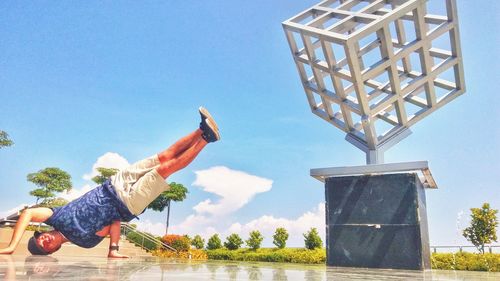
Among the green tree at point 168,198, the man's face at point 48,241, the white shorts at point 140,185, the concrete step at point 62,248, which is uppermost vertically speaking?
the green tree at point 168,198

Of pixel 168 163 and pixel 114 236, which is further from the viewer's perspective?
pixel 114 236

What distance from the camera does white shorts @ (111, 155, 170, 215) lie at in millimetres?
4961

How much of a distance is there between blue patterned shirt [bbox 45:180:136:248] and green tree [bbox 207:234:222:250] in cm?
2094

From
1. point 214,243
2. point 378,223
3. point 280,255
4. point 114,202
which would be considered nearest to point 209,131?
point 114,202

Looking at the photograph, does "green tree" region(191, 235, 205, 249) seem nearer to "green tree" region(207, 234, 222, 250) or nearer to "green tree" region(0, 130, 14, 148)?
"green tree" region(207, 234, 222, 250)

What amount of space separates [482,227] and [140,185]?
19.7m

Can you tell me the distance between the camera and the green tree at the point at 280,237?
21.4 meters

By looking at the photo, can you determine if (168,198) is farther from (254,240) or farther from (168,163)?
(168,163)

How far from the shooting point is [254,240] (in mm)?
22594

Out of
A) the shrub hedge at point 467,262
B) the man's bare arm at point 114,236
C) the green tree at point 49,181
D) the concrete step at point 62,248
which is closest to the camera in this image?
the man's bare arm at point 114,236

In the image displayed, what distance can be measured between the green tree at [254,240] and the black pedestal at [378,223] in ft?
45.3

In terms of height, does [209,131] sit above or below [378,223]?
above

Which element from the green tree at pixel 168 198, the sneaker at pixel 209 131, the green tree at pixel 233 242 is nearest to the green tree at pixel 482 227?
the green tree at pixel 233 242

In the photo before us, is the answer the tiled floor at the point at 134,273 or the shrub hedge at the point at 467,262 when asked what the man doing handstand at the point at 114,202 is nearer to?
the tiled floor at the point at 134,273
